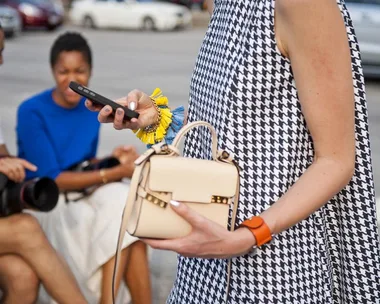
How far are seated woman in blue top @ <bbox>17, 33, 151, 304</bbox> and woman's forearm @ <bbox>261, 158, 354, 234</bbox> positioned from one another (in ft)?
6.69

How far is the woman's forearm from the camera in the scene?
1390 millimetres

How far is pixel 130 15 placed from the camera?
922 inches

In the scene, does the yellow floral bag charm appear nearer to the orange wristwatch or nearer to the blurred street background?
the orange wristwatch


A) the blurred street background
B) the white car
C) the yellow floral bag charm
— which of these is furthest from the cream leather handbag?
the white car

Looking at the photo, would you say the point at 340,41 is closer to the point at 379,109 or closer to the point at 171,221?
the point at 171,221

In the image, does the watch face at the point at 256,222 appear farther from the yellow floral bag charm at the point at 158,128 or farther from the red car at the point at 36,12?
the red car at the point at 36,12

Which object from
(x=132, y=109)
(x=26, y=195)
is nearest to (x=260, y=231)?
(x=132, y=109)

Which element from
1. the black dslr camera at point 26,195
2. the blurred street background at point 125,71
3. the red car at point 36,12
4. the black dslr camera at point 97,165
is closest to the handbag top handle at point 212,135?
the black dslr camera at point 26,195

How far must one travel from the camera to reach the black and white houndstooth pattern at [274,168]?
4.73ft

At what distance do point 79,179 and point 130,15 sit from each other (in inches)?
801

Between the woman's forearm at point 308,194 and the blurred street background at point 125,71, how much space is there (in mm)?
2601

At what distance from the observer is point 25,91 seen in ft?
33.7

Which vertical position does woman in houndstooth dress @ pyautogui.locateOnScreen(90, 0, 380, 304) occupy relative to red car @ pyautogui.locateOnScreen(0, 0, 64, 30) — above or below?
above

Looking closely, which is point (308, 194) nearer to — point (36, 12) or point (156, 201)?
point (156, 201)
